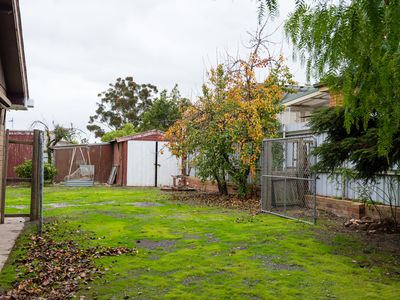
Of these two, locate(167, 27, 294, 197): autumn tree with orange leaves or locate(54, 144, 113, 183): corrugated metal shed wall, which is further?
locate(54, 144, 113, 183): corrugated metal shed wall

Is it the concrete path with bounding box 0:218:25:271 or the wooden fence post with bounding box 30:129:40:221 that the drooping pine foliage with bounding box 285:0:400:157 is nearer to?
the concrete path with bounding box 0:218:25:271

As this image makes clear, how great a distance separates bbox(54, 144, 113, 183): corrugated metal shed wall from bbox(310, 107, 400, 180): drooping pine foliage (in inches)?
693

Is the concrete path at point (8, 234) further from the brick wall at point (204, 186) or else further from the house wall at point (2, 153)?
the brick wall at point (204, 186)

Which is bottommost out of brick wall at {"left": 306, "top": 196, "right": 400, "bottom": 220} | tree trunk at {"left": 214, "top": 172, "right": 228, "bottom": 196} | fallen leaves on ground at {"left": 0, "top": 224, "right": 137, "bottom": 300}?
fallen leaves on ground at {"left": 0, "top": 224, "right": 137, "bottom": 300}

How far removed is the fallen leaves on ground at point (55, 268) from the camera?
448 cm

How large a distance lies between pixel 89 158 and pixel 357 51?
21967mm

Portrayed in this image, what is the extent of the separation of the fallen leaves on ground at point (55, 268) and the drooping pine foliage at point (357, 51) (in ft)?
11.5

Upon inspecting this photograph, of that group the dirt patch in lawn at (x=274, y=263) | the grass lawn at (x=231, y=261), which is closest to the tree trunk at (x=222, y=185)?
the grass lawn at (x=231, y=261)

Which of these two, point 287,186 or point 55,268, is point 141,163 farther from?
point 55,268

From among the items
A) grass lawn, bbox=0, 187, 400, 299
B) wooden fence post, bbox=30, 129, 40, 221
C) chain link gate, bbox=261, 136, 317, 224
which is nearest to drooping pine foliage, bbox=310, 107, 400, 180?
grass lawn, bbox=0, 187, 400, 299

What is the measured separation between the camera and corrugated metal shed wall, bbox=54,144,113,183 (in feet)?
74.3

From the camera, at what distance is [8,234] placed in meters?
7.41

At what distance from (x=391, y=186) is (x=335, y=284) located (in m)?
4.35

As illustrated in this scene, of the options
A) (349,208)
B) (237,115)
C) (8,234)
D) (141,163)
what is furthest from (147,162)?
→ (8,234)
